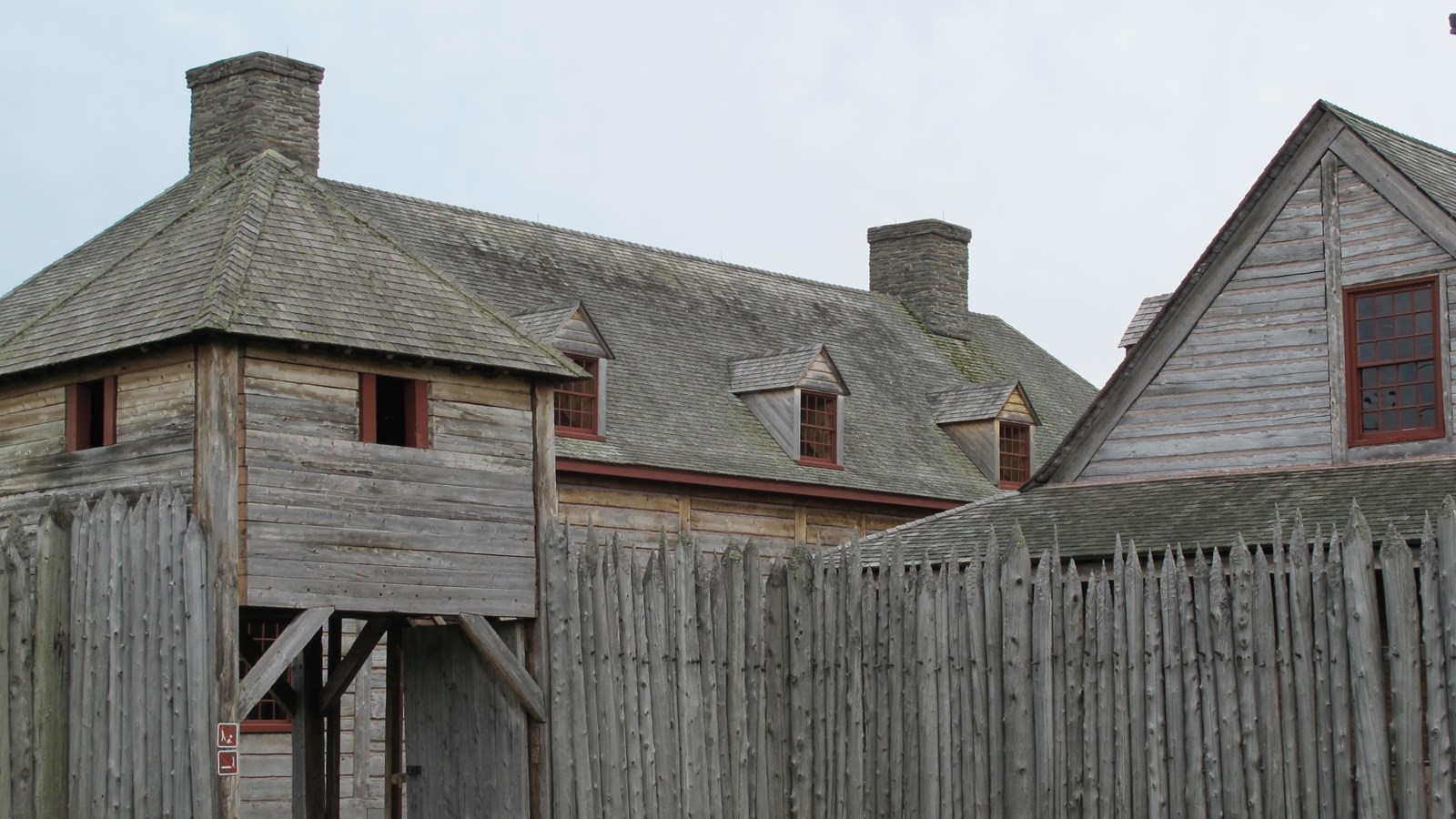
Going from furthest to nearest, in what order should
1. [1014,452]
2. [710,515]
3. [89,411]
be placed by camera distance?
[1014,452], [710,515], [89,411]

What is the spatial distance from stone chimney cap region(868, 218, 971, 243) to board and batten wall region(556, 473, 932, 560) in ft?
26.9

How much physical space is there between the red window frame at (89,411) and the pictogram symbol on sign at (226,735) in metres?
2.82

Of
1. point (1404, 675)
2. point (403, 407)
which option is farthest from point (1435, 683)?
point (403, 407)

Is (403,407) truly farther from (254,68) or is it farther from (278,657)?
(254,68)

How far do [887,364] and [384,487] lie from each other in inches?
668

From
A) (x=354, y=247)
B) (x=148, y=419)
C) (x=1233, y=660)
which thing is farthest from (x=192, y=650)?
(x=1233, y=660)

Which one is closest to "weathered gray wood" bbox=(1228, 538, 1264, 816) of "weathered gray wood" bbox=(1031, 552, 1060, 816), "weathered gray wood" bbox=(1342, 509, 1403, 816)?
"weathered gray wood" bbox=(1342, 509, 1403, 816)

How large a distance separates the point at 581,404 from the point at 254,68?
18.7 ft

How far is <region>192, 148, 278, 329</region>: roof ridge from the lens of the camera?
1595 cm

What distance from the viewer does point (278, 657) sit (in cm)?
1591

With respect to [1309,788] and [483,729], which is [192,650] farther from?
[1309,788]

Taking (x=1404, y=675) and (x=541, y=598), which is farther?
(x=541, y=598)

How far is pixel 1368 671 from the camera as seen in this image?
13539 mm

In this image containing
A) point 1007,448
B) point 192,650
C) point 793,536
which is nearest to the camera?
point 192,650
